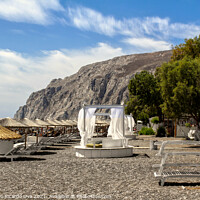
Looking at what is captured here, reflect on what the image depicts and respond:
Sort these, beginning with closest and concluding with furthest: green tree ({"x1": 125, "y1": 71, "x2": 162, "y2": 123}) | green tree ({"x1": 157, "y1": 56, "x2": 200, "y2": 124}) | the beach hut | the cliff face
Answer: the beach hut
green tree ({"x1": 157, "y1": 56, "x2": 200, "y2": 124})
green tree ({"x1": 125, "y1": 71, "x2": 162, "y2": 123})
the cliff face

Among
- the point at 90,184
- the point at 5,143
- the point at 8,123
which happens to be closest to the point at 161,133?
the point at 8,123

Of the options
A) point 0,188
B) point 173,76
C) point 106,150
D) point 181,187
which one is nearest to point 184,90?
point 173,76

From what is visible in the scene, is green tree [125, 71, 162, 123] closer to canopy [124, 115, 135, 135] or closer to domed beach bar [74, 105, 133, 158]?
canopy [124, 115, 135, 135]

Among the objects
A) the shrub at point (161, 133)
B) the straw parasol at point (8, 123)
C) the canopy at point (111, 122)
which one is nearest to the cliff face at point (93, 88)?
the shrub at point (161, 133)

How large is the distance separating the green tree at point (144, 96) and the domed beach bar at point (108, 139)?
2432 cm

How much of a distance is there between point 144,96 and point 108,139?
2604cm

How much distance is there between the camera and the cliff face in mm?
158375

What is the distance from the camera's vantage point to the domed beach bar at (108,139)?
1253cm

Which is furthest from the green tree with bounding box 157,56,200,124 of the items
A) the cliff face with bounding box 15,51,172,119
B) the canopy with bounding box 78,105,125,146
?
the cliff face with bounding box 15,51,172,119

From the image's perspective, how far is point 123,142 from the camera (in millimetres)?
13422

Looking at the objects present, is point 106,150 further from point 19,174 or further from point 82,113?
point 19,174

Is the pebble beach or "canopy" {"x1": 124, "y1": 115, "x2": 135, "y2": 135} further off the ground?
"canopy" {"x1": 124, "y1": 115, "x2": 135, "y2": 135}

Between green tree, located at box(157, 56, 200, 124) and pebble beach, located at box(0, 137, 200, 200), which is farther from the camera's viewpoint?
green tree, located at box(157, 56, 200, 124)

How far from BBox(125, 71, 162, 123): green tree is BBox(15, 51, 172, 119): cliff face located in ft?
332
